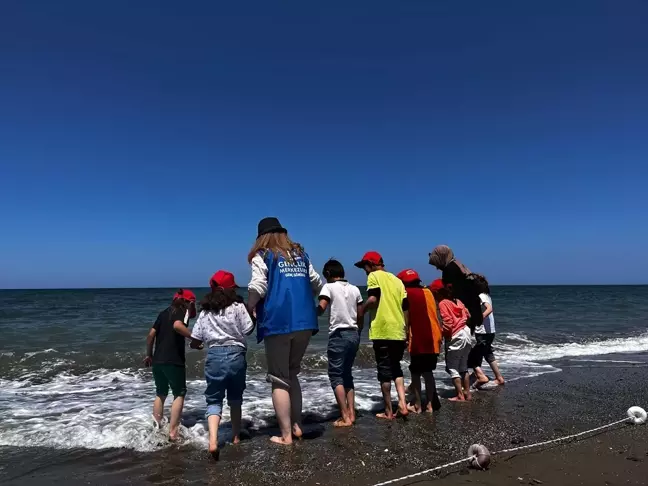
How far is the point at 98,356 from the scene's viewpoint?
1099 centimetres

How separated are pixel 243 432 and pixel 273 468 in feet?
4.23

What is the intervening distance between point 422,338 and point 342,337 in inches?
46.3

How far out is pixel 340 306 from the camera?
506 centimetres

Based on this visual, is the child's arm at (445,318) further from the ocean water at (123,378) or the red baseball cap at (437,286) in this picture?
the ocean water at (123,378)

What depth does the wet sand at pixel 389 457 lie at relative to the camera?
3551mm

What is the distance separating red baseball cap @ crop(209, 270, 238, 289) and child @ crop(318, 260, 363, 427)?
3.38ft

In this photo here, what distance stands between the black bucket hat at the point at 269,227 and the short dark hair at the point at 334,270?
3.06 ft

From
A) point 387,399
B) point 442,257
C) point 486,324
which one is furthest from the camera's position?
point 486,324

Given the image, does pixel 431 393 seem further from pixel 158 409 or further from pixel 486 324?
pixel 158 409

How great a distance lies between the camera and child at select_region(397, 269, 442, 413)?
18.4 feet

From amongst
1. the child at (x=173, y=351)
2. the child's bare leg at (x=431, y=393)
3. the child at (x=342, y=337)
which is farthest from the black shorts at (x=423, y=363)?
the child at (x=173, y=351)

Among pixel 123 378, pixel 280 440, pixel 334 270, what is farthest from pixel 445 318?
pixel 123 378

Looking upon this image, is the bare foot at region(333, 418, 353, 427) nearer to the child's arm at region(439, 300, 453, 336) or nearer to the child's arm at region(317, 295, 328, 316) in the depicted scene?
the child's arm at region(317, 295, 328, 316)

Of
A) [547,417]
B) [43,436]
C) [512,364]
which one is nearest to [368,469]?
[547,417]
